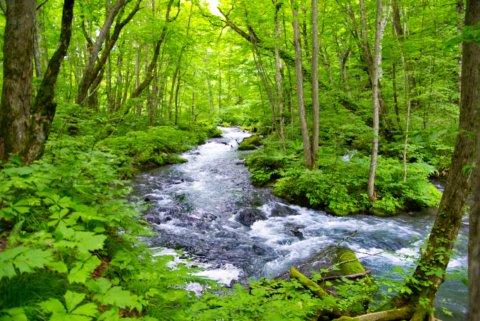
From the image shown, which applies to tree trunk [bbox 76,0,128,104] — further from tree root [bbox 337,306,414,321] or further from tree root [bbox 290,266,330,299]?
tree root [bbox 337,306,414,321]

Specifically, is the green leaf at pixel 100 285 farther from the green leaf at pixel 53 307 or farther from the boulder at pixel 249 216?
the boulder at pixel 249 216

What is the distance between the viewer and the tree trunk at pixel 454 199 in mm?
3510

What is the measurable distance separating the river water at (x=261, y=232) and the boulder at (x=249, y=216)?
0.25 ft

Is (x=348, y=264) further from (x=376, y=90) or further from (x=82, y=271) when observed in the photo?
(x=376, y=90)

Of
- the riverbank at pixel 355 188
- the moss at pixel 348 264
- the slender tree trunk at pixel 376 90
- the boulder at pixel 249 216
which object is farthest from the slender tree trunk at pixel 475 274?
the riverbank at pixel 355 188

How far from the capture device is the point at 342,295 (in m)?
4.46

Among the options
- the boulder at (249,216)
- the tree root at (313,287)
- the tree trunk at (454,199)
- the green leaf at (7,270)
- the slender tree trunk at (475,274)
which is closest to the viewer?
the slender tree trunk at (475,274)

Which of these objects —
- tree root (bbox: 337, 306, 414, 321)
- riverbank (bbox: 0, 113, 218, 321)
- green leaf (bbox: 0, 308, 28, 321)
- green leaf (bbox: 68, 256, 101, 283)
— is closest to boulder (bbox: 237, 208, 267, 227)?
tree root (bbox: 337, 306, 414, 321)

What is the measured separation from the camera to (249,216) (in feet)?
29.3

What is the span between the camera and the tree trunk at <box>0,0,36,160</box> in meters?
3.88

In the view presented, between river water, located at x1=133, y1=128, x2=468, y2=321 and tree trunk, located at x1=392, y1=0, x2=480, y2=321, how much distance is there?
0.36 m

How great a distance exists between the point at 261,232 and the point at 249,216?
939mm

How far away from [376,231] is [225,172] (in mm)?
7336

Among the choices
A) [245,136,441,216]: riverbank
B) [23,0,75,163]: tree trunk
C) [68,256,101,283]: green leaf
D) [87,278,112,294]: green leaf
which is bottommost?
[245,136,441,216]: riverbank
